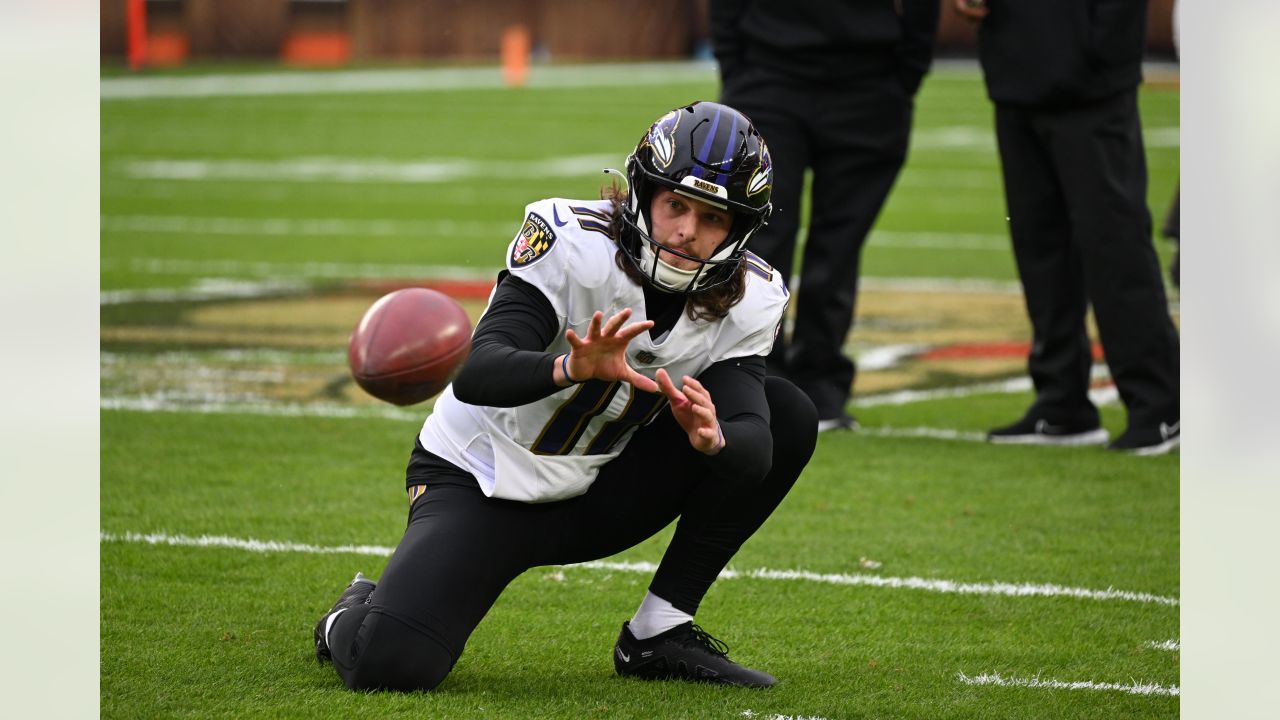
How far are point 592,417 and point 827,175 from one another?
3.40m

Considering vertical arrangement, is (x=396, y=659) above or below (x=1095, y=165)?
below

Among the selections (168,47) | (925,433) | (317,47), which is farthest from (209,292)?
(317,47)

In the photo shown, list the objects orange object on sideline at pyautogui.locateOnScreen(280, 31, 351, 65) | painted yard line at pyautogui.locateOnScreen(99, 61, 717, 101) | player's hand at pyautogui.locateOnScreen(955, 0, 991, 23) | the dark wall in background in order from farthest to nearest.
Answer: orange object on sideline at pyautogui.locateOnScreen(280, 31, 351, 65) < the dark wall in background < painted yard line at pyautogui.locateOnScreen(99, 61, 717, 101) < player's hand at pyautogui.locateOnScreen(955, 0, 991, 23)

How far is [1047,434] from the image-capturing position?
264 inches

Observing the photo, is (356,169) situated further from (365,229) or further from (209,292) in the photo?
(209,292)

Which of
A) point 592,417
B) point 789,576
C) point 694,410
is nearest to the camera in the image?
point 694,410

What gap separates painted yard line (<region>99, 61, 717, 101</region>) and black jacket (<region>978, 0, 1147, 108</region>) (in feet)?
70.0

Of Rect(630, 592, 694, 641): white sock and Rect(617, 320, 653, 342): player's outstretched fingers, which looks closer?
Rect(617, 320, 653, 342): player's outstretched fingers

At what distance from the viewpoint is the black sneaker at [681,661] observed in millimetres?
3801

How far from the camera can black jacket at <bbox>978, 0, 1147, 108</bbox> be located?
245 inches

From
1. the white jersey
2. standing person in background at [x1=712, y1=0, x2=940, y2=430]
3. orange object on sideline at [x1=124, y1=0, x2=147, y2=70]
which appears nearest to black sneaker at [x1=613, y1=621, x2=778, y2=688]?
the white jersey

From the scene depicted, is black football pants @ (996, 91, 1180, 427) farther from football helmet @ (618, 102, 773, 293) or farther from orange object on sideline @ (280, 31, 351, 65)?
orange object on sideline @ (280, 31, 351, 65)
